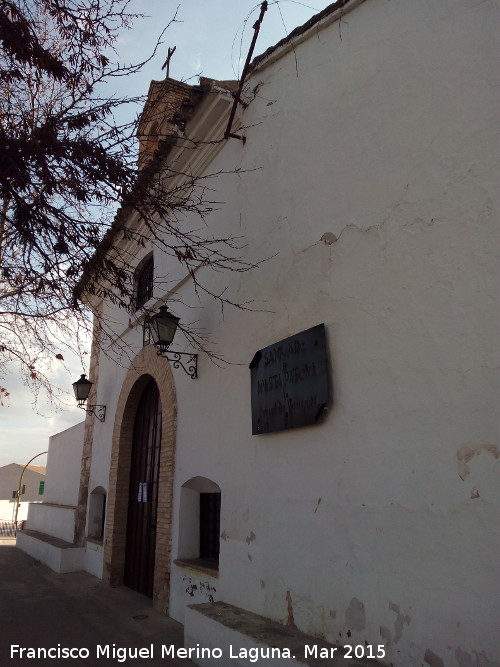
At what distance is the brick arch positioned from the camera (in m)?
5.33

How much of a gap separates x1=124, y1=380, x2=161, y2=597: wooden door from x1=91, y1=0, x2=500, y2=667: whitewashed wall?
6.10 ft

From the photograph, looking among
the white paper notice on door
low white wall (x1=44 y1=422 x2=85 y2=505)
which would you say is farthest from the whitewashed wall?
low white wall (x1=44 y1=422 x2=85 y2=505)

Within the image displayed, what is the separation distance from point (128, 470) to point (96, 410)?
1.90m

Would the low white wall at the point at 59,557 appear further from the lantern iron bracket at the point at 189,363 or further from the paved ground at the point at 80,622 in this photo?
the lantern iron bracket at the point at 189,363

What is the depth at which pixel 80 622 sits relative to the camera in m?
5.14

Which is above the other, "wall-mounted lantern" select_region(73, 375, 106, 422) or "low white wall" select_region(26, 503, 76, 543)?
"wall-mounted lantern" select_region(73, 375, 106, 422)

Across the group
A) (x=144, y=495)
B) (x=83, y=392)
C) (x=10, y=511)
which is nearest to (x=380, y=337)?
(x=144, y=495)

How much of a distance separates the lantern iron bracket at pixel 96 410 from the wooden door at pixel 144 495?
1.32m

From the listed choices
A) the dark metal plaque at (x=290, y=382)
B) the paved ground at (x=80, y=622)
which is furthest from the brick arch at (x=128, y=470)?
the dark metal plaque at (x=290, y=382)

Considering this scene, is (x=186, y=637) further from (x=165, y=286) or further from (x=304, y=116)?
(x=304, y=116)

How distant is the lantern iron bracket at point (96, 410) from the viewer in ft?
27.5

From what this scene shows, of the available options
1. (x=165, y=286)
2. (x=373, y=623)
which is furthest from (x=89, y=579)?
(x=373, y=623)

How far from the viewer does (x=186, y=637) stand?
409cm

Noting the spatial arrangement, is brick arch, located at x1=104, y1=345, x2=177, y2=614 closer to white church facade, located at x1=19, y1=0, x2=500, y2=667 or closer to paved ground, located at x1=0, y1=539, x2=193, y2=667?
white church facade, located at x1=19, y1=0, x2=500, y2=667
